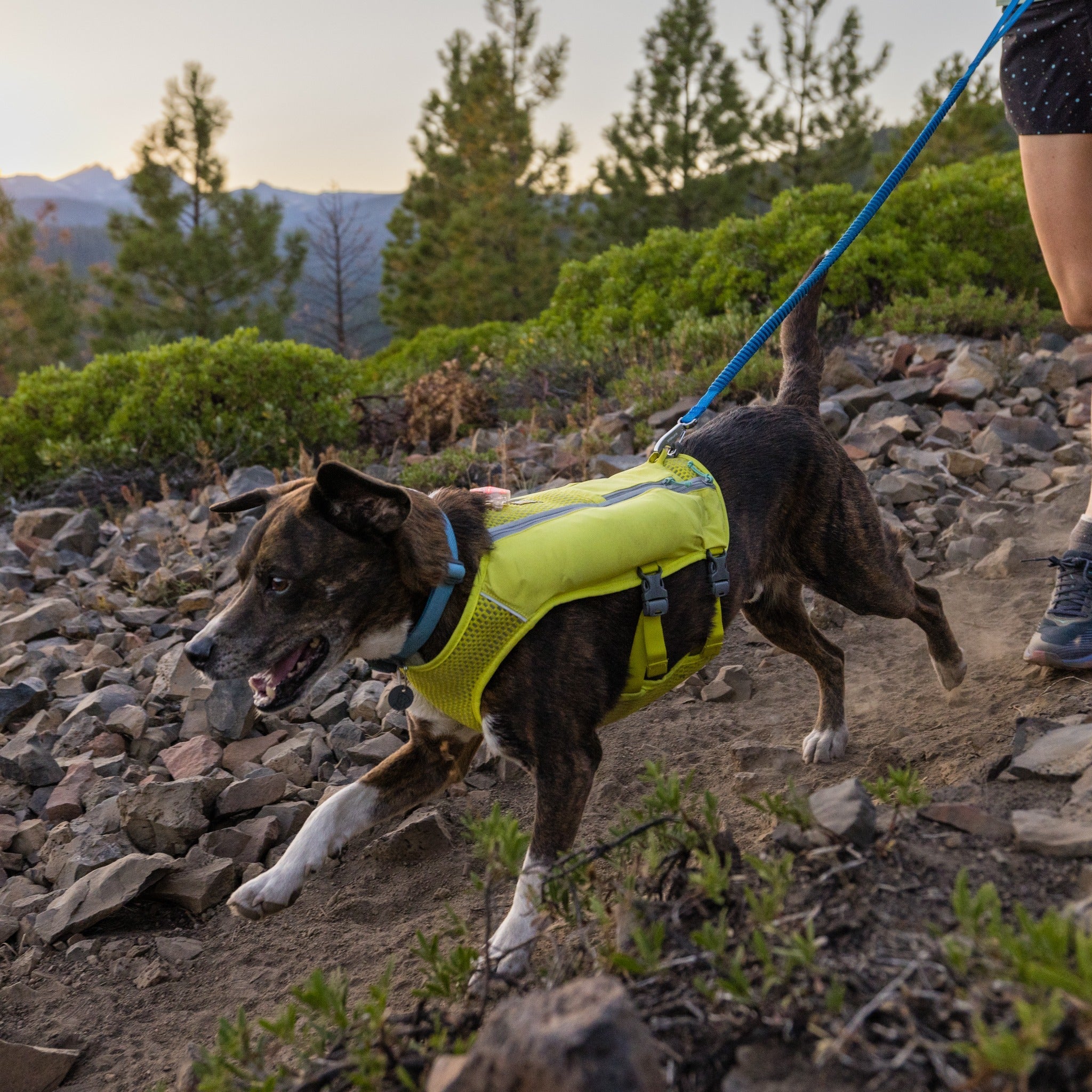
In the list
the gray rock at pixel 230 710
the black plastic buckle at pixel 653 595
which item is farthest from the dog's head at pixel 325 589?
the gray rock at pixel 230 710

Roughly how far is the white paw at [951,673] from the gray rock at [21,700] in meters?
4.14

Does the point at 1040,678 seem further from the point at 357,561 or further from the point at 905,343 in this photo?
the point at 905,343

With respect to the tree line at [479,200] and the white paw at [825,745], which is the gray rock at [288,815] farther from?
the tree line at [479,200]

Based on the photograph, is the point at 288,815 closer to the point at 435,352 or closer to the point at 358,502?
the point at 358,502

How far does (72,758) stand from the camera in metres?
4.10

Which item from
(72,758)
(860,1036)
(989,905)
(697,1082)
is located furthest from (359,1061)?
(72,758)

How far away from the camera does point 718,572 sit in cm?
314

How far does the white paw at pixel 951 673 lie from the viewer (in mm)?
4027

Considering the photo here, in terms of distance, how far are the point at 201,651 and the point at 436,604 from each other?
0.70m

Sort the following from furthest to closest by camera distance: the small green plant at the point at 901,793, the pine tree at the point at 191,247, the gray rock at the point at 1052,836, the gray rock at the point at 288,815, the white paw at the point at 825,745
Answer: the pine tree at the point at 191,247 < the white paw at the point at 825,745 < the gray rock at the point at 288,815 < the small green plant at the point at 901,793 < the gray rock at the point at 1052,836

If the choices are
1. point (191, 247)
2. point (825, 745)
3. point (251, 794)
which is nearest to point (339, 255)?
point (191, 247)

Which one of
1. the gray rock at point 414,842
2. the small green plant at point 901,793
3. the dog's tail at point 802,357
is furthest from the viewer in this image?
the dog's tail at point 802,357

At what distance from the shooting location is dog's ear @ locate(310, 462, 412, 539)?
2.73 meters

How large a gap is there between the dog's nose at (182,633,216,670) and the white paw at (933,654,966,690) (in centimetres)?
294
